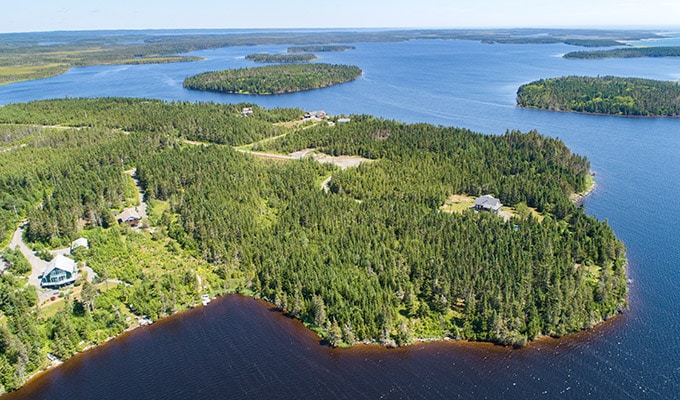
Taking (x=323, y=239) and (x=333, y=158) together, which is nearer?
(x=323, y=239)

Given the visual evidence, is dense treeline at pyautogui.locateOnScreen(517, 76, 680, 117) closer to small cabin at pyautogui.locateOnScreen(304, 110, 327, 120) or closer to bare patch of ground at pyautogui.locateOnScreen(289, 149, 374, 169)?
small cabin at pyautogui.locateOnScreen(304, 110, 327, 120)

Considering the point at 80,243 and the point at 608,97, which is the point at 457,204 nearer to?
the point at 80,243

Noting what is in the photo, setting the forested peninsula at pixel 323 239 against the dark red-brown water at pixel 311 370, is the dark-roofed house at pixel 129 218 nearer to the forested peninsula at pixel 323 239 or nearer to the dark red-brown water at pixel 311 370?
the forested peninsula at pixel 323 239

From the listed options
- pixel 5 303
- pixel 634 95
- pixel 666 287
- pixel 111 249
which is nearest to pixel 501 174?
pixel 666 287

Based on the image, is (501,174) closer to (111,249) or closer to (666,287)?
(666,287)


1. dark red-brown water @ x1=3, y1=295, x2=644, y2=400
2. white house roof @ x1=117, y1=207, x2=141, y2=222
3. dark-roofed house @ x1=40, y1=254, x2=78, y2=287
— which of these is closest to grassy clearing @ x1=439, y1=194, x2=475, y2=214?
dark red-brown water @ x1=3, y1=295, x2=644, y2=400

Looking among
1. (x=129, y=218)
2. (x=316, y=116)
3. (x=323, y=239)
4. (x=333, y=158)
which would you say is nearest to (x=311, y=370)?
(x=323, y=239)

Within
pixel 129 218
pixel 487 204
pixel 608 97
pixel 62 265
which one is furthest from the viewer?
pixel 608 97
